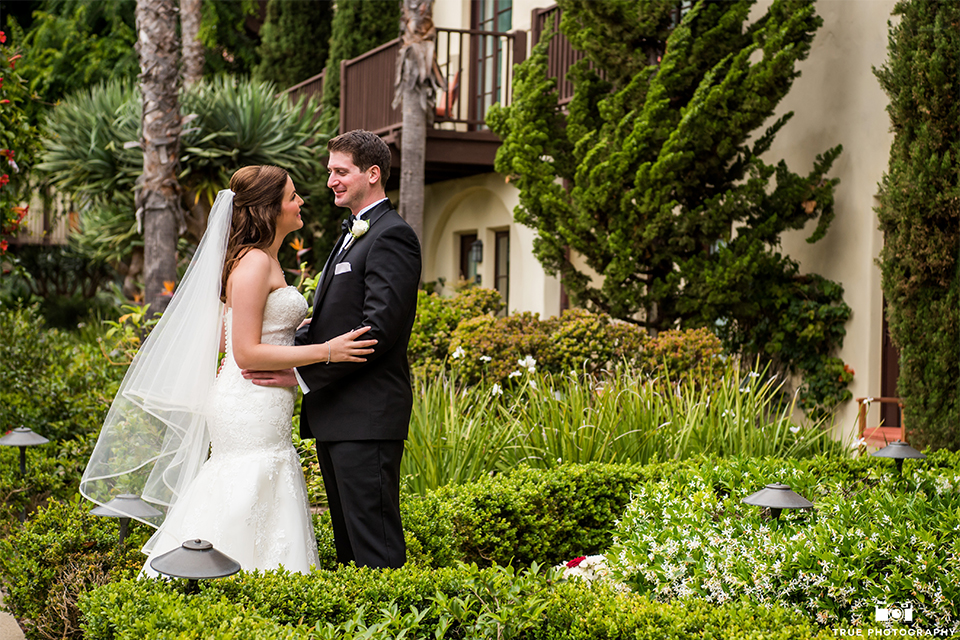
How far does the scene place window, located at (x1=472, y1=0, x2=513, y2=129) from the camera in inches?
475

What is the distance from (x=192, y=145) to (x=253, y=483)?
Result: 950cm

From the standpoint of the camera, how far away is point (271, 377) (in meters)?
3.38

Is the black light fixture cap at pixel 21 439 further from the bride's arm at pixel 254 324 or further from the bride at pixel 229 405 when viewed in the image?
the bride's arm at pixel 254 324

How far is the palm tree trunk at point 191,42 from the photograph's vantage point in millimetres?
14141

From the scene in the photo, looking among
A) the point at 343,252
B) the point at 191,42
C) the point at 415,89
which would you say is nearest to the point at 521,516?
the point at 343,252

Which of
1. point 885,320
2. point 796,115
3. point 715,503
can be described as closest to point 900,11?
point 796,115

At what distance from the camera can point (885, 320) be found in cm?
804

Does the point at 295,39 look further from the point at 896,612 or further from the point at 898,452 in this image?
the point at 896,612

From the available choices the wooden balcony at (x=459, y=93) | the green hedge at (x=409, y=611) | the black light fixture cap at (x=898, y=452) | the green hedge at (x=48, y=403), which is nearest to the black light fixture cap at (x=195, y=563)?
the green hedge at (x=409, y=611)

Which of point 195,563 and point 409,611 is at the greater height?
point 195,563

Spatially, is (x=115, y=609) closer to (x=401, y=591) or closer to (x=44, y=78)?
(x=401, y=591)

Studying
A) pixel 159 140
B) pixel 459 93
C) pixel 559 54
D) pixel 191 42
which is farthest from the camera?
pixel 191 42

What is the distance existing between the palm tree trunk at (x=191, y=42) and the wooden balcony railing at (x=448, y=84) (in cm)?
307

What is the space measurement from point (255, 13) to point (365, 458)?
54.4 feet
